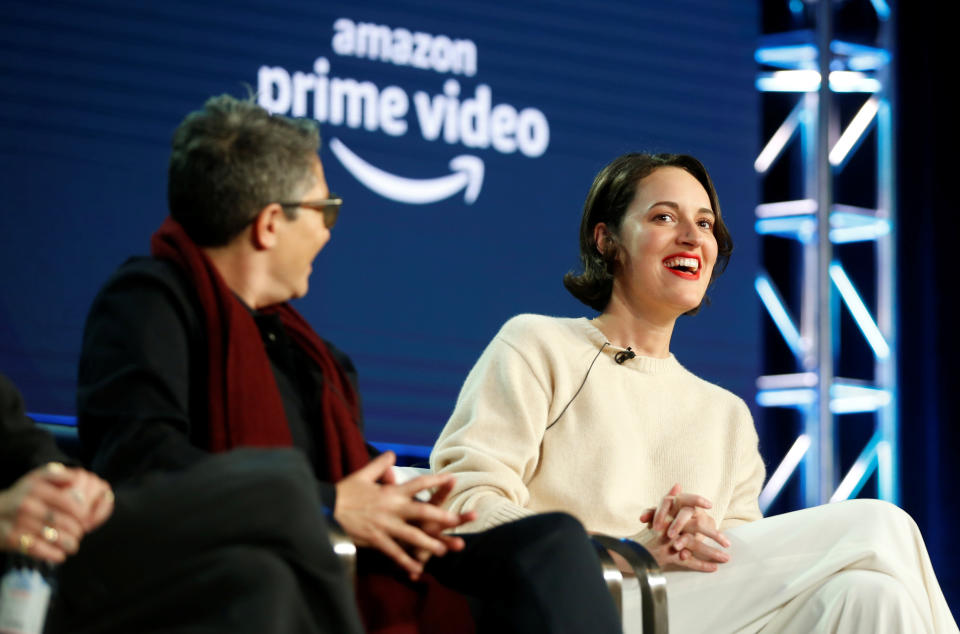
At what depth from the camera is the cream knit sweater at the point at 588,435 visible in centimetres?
269

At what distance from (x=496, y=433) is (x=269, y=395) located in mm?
845

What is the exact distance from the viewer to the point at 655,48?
5.86 metres

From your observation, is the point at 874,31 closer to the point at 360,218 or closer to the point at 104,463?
the point at 360,218

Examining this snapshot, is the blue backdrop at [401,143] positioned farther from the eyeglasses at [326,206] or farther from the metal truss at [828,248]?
the eyeglasses at [326,206]

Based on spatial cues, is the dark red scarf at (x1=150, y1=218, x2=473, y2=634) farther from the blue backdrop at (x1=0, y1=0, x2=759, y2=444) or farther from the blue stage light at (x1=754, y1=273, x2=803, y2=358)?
the blue stage light at (x1=754, y1=273, x2=803, y2=358)

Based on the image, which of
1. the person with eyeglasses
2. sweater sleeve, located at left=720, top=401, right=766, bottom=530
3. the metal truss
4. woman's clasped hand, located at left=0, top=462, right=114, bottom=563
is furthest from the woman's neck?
the metal truss

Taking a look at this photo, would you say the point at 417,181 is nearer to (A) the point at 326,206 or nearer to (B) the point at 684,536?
(B) the point at 684,536

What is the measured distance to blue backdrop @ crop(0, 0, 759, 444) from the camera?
4.54m

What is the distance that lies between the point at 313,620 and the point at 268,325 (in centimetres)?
70

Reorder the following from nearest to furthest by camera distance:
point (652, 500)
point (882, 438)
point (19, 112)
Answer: point (652, 500) → point (19, 112) → point (882, 438)

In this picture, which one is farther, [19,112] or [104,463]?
[19,112]

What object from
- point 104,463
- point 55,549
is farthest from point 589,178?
point 55,549

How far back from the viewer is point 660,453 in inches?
114

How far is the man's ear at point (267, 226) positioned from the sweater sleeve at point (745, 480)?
4.57 feet
